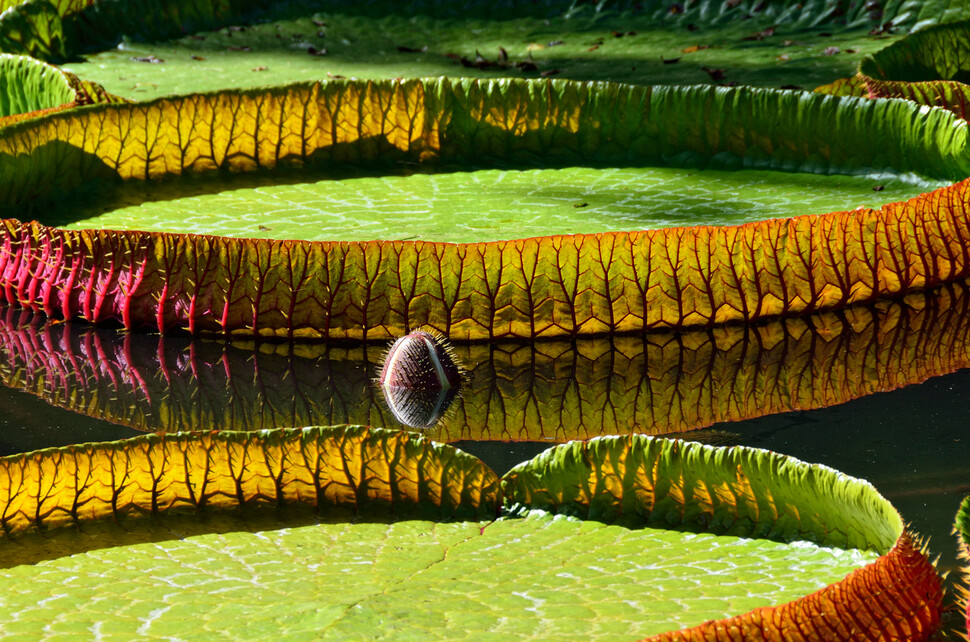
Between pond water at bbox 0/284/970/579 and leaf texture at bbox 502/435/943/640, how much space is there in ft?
1.32

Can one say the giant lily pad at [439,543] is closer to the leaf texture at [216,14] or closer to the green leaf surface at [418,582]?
the green leaf surface at [418,582]

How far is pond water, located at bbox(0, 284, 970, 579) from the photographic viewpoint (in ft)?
7.84

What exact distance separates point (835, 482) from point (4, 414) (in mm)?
1965

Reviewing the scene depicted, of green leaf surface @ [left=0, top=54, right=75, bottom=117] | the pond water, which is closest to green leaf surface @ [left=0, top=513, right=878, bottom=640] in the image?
the pond water

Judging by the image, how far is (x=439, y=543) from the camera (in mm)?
1846

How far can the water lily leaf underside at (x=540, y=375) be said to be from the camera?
261 centimetres

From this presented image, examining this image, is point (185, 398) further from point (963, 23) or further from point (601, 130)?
point (963, 23)

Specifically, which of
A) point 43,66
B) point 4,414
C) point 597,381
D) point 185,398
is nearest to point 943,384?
point 597,381

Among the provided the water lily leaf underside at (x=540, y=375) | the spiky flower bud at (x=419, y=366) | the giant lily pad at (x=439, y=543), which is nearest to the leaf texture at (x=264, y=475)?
the giant lily pad at (x=439, y=543)

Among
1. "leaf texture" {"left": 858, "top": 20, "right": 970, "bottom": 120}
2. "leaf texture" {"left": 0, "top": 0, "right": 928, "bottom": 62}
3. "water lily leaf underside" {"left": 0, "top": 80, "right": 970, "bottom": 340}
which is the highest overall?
"leaf texture" {"left": 0, "top": 0, "right": 928, "bottom": 62}

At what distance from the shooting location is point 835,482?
1.67 metres

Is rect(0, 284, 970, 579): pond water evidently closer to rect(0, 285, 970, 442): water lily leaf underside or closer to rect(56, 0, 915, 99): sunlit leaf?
rect(0, 285, 970, 442): water lily leaf underside

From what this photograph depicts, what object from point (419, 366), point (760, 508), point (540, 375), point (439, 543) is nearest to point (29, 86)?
point (419, 366)

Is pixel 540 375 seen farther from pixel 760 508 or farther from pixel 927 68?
pixel 927 68
